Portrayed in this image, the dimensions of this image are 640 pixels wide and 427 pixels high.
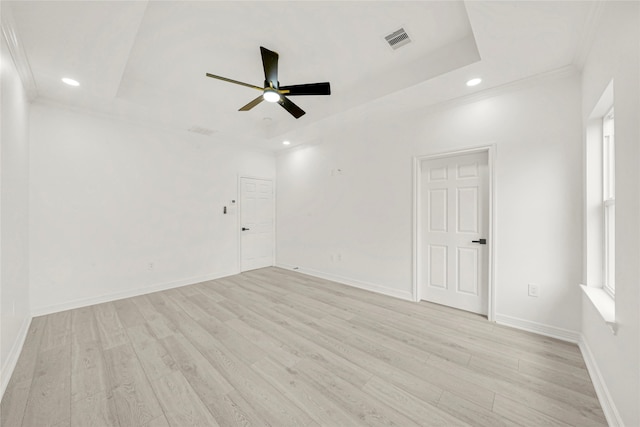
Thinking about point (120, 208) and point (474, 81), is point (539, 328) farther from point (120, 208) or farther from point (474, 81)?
point (120, 208)

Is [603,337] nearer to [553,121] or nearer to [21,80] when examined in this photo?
[553,121]

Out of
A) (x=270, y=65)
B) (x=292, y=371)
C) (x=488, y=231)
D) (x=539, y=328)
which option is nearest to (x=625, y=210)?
(x=488, y=231)

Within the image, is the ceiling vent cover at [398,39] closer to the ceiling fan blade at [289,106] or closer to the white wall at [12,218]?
the ceiling fan blade at [289,106]

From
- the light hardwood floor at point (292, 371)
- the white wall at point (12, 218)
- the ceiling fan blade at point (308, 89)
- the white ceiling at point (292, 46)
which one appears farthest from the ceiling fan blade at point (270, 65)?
the light hardwood floor at point (292, 371)

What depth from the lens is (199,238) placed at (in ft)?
15.0

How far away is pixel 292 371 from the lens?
2.01m

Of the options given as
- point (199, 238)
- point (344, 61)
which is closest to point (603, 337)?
point (344, 61)

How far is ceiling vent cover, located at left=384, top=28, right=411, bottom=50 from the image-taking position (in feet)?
7.84

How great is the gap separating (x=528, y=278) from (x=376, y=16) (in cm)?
305

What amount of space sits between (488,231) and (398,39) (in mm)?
2352

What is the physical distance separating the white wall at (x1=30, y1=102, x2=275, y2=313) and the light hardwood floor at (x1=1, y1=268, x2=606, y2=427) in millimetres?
608

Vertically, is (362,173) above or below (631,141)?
above

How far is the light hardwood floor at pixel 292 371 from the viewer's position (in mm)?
1591

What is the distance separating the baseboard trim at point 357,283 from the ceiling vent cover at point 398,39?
10.2 ft
